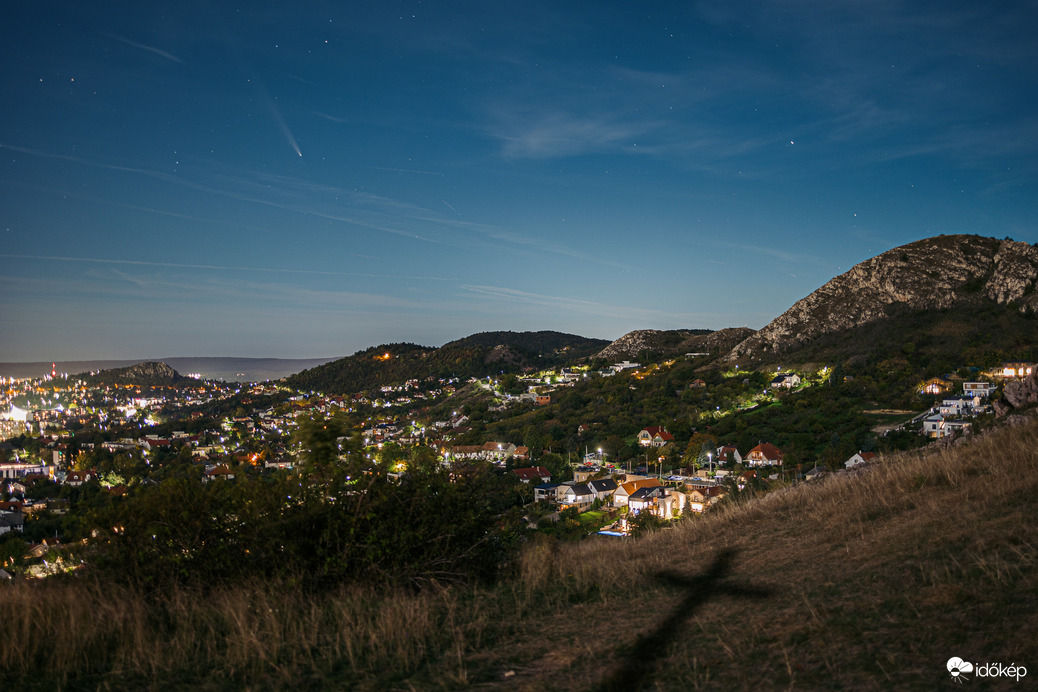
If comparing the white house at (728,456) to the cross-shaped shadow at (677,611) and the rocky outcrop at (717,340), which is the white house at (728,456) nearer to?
the cross-shaped shadow at (677,611)

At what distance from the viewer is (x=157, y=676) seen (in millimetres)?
3289

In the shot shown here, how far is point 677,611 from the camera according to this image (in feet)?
12.9

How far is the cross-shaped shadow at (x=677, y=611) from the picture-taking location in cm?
289

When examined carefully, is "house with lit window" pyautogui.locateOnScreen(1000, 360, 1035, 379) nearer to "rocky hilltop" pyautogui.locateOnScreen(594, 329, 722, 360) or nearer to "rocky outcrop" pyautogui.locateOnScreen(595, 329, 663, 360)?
"rocky hilltop" pyautogui.locateOnScreen(594, 329, 722, 360)

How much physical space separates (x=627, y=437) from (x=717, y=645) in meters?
50.2

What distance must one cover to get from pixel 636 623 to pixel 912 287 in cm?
8391

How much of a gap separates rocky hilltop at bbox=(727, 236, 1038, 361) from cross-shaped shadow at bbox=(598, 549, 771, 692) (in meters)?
75.1

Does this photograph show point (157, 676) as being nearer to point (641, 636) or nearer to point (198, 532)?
point (198, 532)

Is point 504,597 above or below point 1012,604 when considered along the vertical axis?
below

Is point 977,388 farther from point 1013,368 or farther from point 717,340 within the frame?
point 717,340

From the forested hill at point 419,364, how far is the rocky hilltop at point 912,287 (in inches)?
2325

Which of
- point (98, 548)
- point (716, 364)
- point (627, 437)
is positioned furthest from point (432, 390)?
point (98, 548)

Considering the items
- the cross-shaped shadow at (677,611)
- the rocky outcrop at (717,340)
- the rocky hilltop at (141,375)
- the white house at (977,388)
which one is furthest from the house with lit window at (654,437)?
the rocky hilltop at (141,375)

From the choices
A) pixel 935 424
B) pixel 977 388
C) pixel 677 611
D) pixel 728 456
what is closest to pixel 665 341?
pixel 977 388
